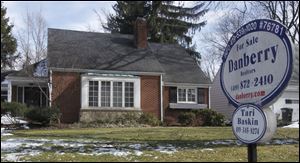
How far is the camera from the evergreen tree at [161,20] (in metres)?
44.7

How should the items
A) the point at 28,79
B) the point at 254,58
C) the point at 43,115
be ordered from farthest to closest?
1. the point at 28,79
2. the point at 43,115
3. the point at 254,58

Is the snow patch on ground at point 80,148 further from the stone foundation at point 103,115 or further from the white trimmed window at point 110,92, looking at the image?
the white trimmed window at point 110,92

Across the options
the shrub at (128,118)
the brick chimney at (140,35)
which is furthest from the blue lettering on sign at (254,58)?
the brick chimney at (140,35)

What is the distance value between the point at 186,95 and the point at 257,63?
23.5 meters

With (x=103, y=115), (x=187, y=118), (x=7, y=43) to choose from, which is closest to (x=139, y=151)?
(x=103, y=115)

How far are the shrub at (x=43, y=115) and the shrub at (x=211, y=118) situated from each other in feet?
29.3

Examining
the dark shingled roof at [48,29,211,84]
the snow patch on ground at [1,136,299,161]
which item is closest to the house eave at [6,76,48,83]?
the dark shingled roof at [48,29,211,84]

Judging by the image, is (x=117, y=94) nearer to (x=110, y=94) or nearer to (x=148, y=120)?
(x=110, y=94)

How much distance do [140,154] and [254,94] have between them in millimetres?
4348

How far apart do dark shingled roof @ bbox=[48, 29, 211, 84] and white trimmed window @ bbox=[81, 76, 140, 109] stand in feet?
3.11

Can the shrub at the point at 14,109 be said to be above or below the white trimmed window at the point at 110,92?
below

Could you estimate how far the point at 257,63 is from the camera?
24.6 feet

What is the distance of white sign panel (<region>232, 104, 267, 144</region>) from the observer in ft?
23.6

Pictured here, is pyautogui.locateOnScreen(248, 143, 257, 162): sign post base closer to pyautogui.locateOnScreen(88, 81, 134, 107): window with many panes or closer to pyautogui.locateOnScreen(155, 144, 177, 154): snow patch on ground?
pyautogui.locateOnScreen(155, 144, 177, 154): snow patch on ground
